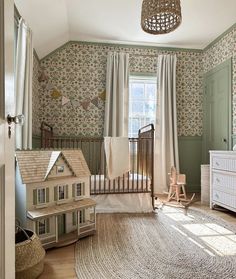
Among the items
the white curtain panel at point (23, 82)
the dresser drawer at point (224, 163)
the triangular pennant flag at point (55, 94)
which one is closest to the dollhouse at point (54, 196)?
the white curtain panel at point (23, 82)

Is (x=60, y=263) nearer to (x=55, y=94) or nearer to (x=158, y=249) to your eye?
(x=158, y=249)

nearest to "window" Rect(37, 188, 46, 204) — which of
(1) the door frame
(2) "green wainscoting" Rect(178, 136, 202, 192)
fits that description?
(1) the door frame

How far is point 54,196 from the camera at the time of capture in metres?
2.03

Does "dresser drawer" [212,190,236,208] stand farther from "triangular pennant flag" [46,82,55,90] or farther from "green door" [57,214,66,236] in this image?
"triangular pennant flag" [46,82,55,90]

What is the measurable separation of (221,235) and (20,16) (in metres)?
2.99

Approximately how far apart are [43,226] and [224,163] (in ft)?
6.90

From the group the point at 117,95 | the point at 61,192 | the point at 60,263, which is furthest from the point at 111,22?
the point at 60,263

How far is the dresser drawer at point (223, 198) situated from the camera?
8.80 ft

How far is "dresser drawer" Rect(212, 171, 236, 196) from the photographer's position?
2676mm

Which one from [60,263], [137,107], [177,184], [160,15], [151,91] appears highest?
[160,15]

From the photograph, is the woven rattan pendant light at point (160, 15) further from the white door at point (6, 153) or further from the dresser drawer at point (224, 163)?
the white door at point (6, 153)

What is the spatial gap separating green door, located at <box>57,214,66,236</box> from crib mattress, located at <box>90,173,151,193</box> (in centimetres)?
88

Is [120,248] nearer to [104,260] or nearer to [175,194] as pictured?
[104,260]

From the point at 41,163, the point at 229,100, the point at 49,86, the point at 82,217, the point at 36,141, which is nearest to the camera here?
the point at 41,163
